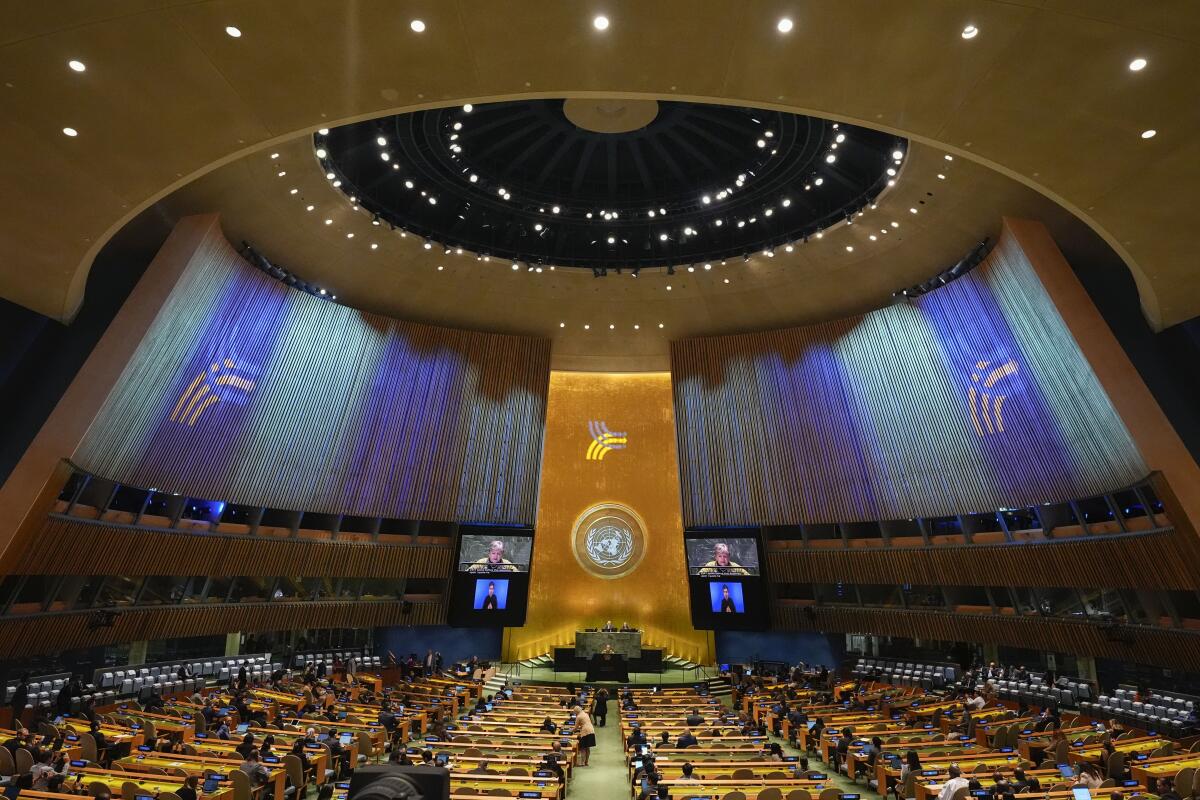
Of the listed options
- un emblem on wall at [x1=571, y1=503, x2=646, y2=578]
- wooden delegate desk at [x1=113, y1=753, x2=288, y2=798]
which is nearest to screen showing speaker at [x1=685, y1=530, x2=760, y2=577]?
un emblem on wall at [x1=571, y1=503, x2=646, y2=578]

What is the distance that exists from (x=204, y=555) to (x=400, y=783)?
1755cm

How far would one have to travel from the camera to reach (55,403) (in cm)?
1352

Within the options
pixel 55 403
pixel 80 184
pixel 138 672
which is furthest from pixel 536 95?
pixel 138 672

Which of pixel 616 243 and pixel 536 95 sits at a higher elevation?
pixel 616 243

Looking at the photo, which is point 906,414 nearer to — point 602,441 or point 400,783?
point 602,441

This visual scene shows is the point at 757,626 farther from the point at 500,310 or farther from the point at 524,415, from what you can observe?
the point at 500,310

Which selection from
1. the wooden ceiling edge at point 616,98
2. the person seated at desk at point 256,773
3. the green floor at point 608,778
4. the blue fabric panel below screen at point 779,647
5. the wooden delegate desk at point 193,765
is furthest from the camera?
the blue fabric panel below screen at point 779,647

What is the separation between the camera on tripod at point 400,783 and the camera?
6.42 ft

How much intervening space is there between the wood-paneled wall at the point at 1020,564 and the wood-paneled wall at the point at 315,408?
9479 mm

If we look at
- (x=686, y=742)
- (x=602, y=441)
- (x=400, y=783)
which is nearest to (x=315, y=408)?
(x=602, y=441)

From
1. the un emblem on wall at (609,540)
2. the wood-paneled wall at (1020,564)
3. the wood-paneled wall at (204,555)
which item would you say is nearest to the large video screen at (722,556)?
the wood-paneled wall at (1020,564)

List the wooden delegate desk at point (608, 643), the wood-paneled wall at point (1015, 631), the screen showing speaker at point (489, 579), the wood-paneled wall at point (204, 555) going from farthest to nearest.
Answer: the wooden delegate desk at point (608, 643)
the screen showing speaker at point (489, 579)
the wood-paneled wall at point (204, 555)
the wood-paneled wall at point (1015, 631)

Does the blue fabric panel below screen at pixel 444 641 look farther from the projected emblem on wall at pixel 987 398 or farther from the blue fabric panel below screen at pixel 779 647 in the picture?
the projected emblem on wall at pixel 987 398

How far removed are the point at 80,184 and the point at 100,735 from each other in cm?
810
